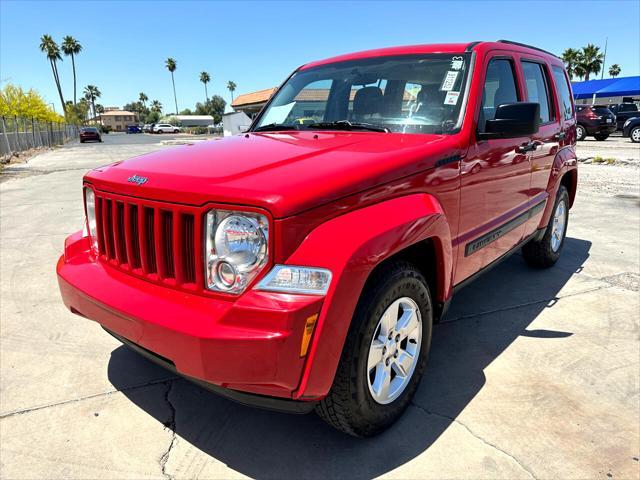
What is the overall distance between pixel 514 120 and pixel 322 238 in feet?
5.25

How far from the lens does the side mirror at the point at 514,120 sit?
110 inches

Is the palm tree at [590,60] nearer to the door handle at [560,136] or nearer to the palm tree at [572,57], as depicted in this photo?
the palm tree at [572,57]

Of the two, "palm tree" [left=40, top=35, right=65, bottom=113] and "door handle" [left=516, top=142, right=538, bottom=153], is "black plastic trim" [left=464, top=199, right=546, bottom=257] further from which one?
"palm tree" [left=40, top=35, right=65, bottom=113]

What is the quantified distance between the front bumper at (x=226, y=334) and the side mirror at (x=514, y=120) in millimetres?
1754

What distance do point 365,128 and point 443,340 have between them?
5.23ft

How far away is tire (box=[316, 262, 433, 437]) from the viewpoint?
2.04 meters

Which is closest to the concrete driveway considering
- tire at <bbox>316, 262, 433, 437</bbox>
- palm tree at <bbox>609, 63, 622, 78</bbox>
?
tire at <bbox>316, 262, 433, 437</bbox>

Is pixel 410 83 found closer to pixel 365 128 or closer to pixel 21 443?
pixel 365 128

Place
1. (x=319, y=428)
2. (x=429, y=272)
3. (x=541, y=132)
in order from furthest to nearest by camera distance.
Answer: (x=541, y=132) < (x=429, y=272) < (x=319, y=428)

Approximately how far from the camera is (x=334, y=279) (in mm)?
1820

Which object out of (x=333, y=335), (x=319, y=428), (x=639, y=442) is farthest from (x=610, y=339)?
(x=333, y=335)

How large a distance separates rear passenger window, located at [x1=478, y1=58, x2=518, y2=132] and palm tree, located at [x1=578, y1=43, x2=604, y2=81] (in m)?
65.6

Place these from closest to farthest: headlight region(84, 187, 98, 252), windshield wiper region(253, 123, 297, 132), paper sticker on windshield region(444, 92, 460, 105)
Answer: headlight region(84, 187, 98, 252) < paper sticker on windshield region(444, 92, 460, 105) < windshield wiper region(253, 123, 297, 132)

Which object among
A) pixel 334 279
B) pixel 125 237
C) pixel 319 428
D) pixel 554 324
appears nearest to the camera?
pixel 334 279
